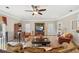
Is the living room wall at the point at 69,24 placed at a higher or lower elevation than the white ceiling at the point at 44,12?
lower

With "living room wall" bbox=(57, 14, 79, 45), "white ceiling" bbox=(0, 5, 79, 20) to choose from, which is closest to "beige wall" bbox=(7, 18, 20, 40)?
"white ceiling" bbox=(0, 5, 79, 20)

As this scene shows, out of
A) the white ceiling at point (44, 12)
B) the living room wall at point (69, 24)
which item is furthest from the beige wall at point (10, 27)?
the living room wall at point (69, 24)

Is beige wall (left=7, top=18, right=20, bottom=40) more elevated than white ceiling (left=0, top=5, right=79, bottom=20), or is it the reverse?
white ceiling (left=0, top=5, right=79, bottom=20)

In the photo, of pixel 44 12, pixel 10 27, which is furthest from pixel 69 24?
pixel 10 27

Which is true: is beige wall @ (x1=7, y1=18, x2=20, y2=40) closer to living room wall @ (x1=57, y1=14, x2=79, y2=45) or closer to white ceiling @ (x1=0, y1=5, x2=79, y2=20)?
white ceiling @ (x1=0, y1=5, x2=79, y2=20)

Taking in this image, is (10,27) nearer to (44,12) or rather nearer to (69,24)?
(44,12)

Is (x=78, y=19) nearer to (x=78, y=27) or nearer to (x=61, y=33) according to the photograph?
(x=78, y=27)

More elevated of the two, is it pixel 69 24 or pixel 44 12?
pixel 44 12

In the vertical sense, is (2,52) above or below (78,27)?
below

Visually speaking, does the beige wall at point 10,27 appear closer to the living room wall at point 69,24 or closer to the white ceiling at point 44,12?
the white ceiling at point 44,12
